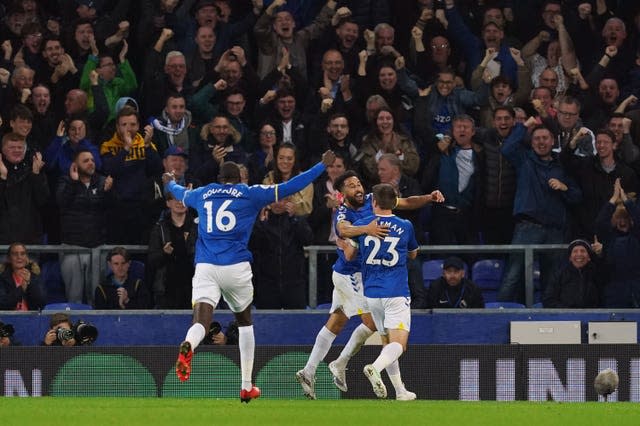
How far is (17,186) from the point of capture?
18406 millimetres

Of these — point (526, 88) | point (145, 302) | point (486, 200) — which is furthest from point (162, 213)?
point (526, 88)

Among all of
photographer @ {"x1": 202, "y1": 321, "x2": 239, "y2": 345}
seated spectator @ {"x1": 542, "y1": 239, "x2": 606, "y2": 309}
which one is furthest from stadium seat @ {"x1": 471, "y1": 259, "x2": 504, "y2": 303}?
photographer @ {"x1": 202, "y1": 321, "x2": 239, "y2": 345}

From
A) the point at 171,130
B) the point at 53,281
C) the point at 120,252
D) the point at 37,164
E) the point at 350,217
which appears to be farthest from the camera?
the point at 171,130

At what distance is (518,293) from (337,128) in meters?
3.07

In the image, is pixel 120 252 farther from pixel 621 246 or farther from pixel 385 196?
pixel 621 246

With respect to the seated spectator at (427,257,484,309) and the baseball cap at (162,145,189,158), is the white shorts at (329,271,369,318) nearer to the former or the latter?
the seated spectator at (427,257,484,309)

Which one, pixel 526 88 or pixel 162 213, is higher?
pixel 526 88

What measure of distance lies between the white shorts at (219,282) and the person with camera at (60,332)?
3.56 meters

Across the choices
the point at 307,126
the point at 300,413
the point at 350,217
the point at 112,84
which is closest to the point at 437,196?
the point at 350,217

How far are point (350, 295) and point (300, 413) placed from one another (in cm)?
265

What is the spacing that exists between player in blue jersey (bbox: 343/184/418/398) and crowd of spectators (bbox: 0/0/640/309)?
3.18 meters

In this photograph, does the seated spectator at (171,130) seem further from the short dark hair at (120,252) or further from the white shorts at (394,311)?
the white shorts at (394,311)

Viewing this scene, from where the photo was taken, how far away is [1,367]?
54.8ft

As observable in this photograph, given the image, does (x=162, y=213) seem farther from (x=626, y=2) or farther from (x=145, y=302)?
(x=626, y=2)
